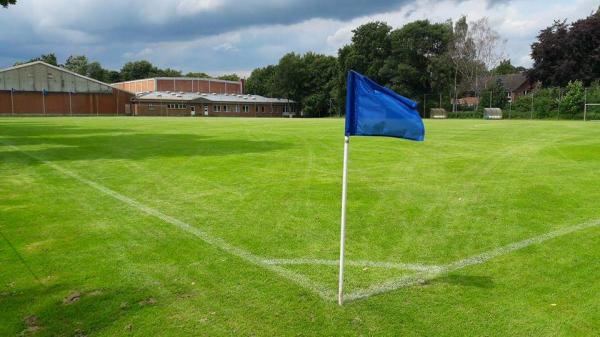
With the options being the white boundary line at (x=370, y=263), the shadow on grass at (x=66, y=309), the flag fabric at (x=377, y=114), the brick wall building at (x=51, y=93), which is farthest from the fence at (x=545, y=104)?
the brick wall building at (x=51, y=93)

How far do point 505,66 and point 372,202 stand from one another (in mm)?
135272

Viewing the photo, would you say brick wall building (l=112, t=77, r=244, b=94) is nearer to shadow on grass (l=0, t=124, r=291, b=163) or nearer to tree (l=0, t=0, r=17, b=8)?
tree (l=0, t=0, r=17, b=8)

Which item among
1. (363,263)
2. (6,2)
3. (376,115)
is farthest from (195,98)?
(376,115)

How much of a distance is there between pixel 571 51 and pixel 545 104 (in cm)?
1501

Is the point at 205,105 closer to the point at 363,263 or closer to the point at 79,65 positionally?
A: the point at 79,65

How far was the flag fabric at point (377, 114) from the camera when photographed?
5.12 m

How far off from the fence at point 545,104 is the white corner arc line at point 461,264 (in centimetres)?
5094

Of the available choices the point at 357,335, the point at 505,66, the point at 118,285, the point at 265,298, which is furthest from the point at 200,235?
the point at 505,66

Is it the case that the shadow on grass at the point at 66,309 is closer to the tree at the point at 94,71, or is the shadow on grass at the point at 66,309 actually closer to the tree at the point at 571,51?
the tree at the point at 571,51

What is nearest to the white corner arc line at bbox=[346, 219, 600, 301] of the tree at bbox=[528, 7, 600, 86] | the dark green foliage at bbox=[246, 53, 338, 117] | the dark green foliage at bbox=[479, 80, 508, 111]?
the dark green foliage at bbox=[479, 80, 508, 111]

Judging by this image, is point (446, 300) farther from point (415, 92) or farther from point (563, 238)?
point (415, 92)

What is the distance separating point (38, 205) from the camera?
9.15 metres

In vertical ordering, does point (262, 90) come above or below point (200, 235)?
above

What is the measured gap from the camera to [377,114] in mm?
5184
